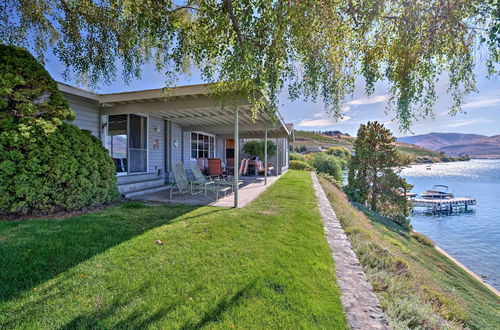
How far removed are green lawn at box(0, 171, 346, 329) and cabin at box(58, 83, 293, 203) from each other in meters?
2.53

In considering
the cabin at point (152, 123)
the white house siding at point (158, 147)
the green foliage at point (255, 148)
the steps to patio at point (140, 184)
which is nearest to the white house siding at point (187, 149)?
the cabin at point (152, 123)

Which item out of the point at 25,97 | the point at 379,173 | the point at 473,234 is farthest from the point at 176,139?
the point at 473,234

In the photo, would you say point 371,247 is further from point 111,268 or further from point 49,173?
point 49,173

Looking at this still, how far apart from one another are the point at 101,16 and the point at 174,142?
5.53 meters

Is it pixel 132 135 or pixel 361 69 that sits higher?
pixel 361 69

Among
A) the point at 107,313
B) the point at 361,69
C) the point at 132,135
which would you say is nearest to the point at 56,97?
the point at 132,135

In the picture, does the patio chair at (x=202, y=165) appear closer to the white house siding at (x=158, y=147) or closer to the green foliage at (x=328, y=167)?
the white house siding at (x=158, y=147)

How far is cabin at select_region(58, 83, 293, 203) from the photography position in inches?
239

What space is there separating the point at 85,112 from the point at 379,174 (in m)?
16.1

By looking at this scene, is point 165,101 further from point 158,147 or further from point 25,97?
point 158,147

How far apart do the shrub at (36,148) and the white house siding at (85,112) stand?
1.50 meters

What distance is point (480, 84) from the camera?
11.2ft

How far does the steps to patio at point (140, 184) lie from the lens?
7.12m

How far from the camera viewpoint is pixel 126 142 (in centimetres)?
791
